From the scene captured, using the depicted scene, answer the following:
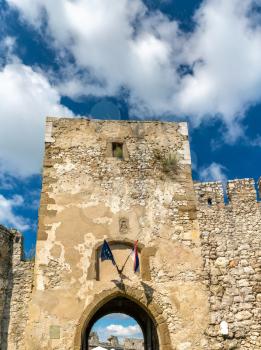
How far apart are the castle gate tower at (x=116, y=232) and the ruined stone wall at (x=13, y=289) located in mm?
740

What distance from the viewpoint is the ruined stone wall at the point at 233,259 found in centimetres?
905

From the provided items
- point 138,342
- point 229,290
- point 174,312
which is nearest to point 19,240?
point 174,312

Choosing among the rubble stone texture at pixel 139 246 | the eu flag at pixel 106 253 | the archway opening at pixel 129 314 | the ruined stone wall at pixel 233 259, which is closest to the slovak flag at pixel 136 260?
the rubble stone texture at pixel 139 246

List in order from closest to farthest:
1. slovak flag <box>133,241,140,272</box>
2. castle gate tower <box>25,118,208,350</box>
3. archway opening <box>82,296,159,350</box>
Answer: castle gate tower <box>25,118,208,350</box> < slovak flag <box>133,241,140,272</box> < archway opening <box>82,296,159,350</box>

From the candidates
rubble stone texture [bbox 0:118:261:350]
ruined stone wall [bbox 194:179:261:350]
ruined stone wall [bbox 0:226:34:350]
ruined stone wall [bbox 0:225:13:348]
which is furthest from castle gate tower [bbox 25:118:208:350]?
ruined stone wall [bbox 0:225:13:348]

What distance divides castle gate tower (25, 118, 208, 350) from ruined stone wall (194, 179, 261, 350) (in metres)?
0.30

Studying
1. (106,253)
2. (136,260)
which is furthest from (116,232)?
(136,260)

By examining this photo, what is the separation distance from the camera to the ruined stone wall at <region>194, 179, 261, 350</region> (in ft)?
29.7

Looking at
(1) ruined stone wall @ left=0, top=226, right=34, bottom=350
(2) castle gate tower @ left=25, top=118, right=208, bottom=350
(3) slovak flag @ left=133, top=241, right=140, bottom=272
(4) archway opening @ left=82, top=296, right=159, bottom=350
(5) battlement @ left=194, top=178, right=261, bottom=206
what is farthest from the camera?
(4) archway opening @ left=82, top=296, right=159, bottom=350

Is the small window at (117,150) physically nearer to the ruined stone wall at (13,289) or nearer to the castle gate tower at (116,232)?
the castle gate tower at (116,232)

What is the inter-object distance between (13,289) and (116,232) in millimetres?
3065

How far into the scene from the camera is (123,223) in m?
A: 10.1

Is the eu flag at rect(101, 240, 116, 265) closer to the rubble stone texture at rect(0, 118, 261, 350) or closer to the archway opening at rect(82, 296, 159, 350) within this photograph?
the rubble stone texture at rect(0, 118, 261, 350)

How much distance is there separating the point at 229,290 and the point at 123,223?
321 centimetres
